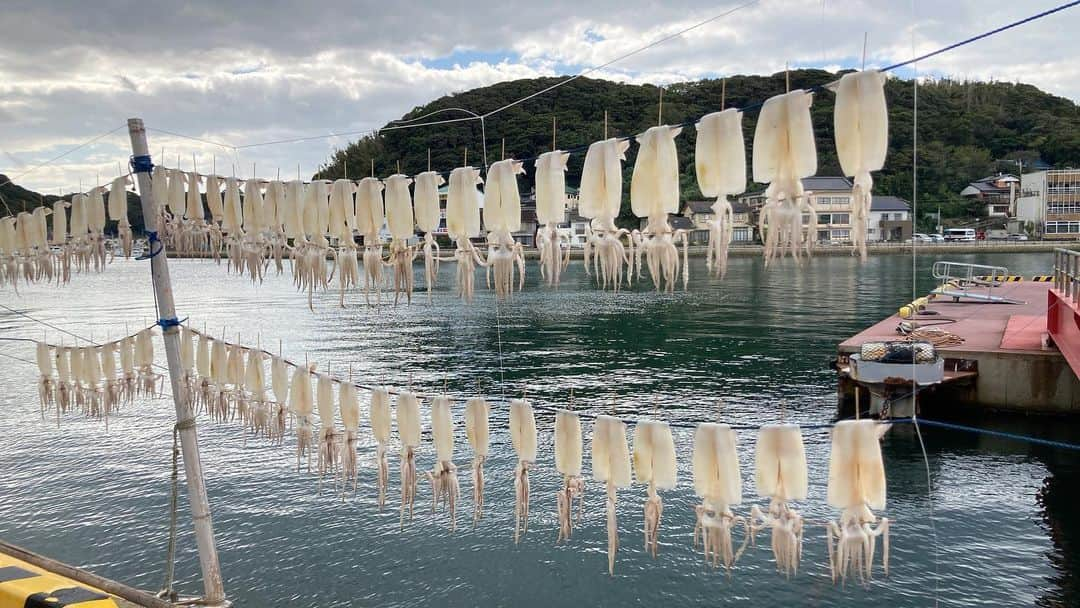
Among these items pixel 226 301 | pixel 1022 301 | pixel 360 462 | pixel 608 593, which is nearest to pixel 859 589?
pixel 608 593

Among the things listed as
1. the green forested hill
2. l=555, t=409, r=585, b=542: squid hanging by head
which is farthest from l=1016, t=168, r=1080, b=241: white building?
l=555, t=409, r=585, b=542: squid hanging by head

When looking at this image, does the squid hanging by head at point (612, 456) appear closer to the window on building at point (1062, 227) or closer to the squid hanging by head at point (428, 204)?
the squid hanging by head at point (428, 204)

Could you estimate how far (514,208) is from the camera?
6645 millimetres

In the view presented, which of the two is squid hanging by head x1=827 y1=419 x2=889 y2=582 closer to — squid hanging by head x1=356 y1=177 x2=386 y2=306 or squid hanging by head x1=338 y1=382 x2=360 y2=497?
squid hanging by head x1=356 y1=177 x2=386 y2=306

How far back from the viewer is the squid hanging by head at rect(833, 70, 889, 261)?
486cm

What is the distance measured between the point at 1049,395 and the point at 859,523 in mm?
18793

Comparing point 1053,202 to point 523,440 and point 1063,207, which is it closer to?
point 1063,207

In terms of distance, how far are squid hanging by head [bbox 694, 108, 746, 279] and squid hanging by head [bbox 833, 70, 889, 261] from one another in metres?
0.76

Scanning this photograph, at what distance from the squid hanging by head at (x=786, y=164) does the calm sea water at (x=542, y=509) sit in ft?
5.01

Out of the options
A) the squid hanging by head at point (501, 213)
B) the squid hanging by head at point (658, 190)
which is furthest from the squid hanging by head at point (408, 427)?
the squid hanging by head at point (658, 190)

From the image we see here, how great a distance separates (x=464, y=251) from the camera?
268 inches

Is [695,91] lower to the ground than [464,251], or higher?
higher

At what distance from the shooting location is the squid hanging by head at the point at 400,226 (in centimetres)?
712

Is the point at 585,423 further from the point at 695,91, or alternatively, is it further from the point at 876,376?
the point at 695,91
